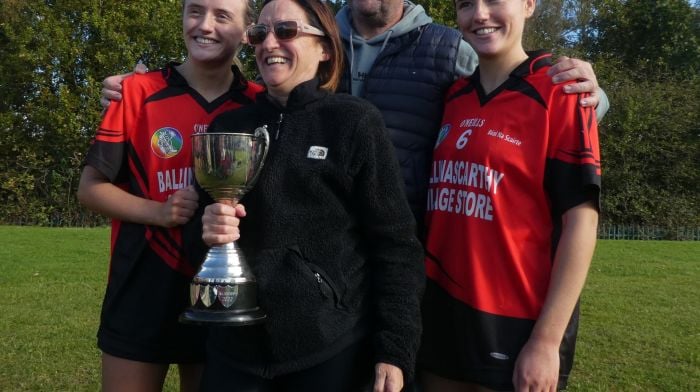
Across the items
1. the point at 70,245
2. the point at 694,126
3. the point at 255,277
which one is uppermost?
the point at 694,126

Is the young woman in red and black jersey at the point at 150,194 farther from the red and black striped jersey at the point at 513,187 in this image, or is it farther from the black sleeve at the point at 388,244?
the red and black striped jersey at the point at 513,187

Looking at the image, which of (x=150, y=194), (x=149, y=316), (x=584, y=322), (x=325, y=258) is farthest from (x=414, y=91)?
(x=584, y=322)

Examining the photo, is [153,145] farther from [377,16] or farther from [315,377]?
[315,377]

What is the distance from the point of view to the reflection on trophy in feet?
7.54

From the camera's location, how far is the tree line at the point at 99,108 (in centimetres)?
2362

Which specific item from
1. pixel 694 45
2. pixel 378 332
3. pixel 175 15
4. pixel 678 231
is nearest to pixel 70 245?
pixel 378 332

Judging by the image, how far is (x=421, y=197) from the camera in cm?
290

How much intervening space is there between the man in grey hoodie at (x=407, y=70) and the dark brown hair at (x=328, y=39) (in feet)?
1.02

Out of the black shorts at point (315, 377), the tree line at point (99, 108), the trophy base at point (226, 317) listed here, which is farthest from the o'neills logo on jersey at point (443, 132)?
the tree line at point (99, 108)

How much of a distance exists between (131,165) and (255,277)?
0.94 meters

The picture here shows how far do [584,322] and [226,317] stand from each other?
659 cm

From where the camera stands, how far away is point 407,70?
302 cm

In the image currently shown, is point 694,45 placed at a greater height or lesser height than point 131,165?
greater

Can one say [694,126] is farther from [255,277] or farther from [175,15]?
[255,277]
